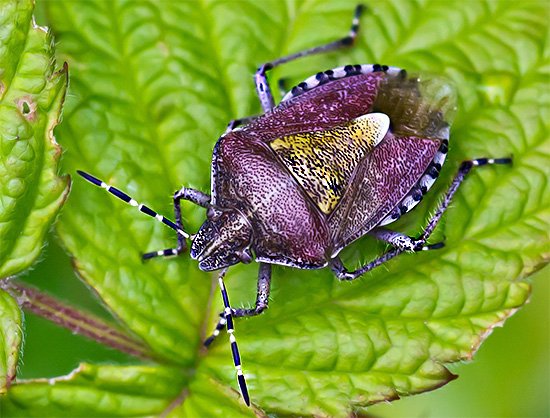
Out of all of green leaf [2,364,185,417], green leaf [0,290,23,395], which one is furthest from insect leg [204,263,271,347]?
green leaf [0,290,23,395]

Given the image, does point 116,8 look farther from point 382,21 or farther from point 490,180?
point 490,180

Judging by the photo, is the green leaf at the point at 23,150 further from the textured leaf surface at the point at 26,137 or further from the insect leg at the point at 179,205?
the insect leg at the point at 179,205

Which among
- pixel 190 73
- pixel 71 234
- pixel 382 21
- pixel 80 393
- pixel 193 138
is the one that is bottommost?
pixel 80 393

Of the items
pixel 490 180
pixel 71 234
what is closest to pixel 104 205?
pixel 71 234

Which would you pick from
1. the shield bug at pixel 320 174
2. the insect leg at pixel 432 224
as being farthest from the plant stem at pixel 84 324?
the insect leg at pixel 432 224

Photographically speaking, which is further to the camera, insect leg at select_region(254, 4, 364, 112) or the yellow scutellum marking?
insect leg at select_region(254, 4, 364, 112)

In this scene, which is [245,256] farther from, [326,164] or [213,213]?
[326,164]

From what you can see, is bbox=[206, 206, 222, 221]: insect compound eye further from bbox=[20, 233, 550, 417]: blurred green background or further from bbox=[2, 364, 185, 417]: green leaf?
bbox=[20, 233, 550, 417]: blurred green background
